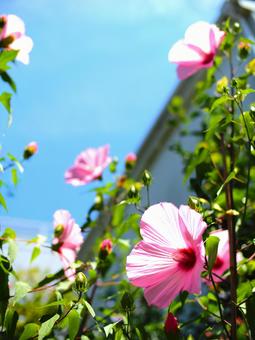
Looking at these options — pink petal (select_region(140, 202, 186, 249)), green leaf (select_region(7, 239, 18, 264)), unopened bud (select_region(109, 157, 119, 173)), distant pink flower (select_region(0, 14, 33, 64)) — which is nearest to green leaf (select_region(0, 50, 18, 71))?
distant pink flower (select_region(0, 14, 33, 64))

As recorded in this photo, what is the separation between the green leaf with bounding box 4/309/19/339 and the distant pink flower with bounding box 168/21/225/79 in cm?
75

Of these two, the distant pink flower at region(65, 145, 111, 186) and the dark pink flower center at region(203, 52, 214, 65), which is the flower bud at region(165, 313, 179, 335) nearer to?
the dark pink flower center at region(203, 52, 214, 65)

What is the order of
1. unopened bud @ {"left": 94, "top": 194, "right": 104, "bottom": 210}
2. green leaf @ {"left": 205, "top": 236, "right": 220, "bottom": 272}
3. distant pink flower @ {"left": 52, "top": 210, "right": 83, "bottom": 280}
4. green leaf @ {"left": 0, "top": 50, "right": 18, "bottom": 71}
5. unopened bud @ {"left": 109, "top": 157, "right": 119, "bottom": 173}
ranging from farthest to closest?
unopened bud @ {"left": 109, "top": 157, "right": 119, "bottom": 173} < unopened bud @ {"left": 94, "top": 194, "right": 104, "bottom": 210} < distant pink flower @ {"left": 52, "top": 210, "right": 83, "bottom": 280} < green leaf @ {"left": 0, "top": 50, "right": 18, "bottom": 71} < green leaf @ {"left": 205, "top": 236, "right": 220, "bottom": 272}

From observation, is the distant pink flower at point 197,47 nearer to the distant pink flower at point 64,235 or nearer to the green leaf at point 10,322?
the distant pink flower at point 64,235

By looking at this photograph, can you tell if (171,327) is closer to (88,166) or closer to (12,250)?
(12,250)

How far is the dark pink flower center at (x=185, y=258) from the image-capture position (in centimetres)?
83

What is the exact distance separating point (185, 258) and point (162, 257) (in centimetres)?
4

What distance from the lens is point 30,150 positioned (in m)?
1.50

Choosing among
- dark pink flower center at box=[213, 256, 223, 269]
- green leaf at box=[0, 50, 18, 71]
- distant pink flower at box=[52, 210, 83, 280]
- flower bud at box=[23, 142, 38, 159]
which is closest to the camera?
green leaf at box=[0, 50, 18, 71]

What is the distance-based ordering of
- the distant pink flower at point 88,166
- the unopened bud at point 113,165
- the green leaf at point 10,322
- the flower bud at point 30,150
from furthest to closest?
the unopened bud at point 113,165 < the distant pink flower at point 88,166 < the flower bud at point 30,150 < the green leaf at point 10,322

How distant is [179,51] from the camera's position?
4.18 ft

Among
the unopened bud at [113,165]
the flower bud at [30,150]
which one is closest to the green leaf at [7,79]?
the flower bud at [30,150]

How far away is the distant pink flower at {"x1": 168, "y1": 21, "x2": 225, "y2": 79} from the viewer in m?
1.24

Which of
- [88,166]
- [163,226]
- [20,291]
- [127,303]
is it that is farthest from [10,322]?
[88,166]
